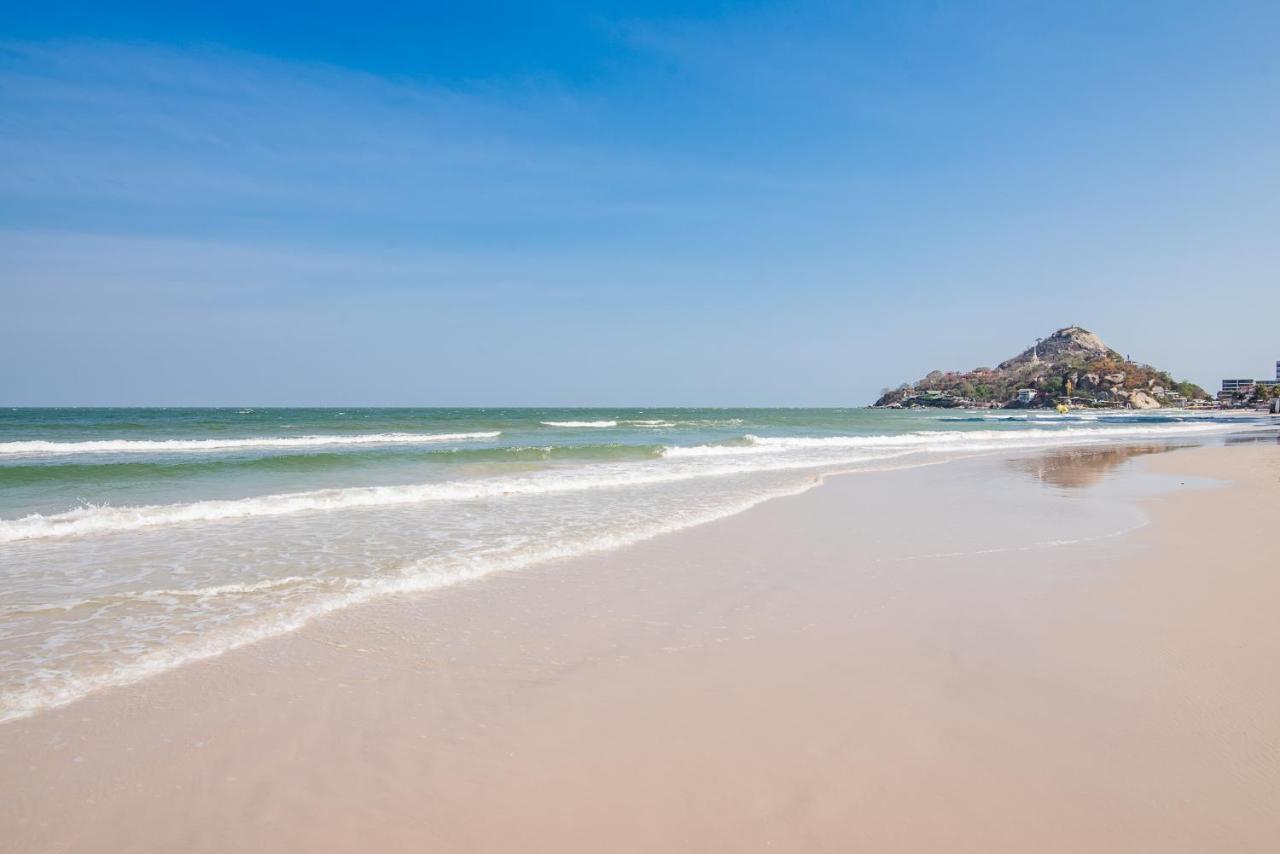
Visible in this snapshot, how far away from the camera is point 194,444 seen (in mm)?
26391

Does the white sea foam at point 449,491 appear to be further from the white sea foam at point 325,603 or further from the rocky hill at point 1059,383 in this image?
the rocky hill at point 1059,383

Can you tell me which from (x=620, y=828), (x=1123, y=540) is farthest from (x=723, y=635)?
(x=1123, y=540)

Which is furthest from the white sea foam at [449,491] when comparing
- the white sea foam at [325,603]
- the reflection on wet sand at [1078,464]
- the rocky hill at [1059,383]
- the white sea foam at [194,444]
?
the rocky hill at [1059,383]

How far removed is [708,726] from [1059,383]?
14455 centimetres

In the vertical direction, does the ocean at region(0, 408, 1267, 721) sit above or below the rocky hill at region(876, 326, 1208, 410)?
below

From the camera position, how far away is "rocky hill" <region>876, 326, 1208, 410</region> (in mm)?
117188

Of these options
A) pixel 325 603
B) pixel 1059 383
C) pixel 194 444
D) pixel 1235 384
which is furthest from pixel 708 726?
pixel 1235 384

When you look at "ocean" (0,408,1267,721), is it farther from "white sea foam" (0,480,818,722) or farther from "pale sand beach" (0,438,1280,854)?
"pale sand beach" (0,438,1280,854)

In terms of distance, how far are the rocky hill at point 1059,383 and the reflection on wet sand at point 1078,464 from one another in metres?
103

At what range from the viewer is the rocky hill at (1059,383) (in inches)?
4614

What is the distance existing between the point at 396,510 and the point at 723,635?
24.8ft

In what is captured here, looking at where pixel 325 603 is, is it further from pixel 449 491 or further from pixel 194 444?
pixel 194 444

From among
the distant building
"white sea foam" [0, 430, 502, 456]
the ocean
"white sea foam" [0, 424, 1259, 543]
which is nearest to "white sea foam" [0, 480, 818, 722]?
the ocean

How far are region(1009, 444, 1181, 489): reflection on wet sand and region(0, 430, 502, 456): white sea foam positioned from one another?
22.2 metres
